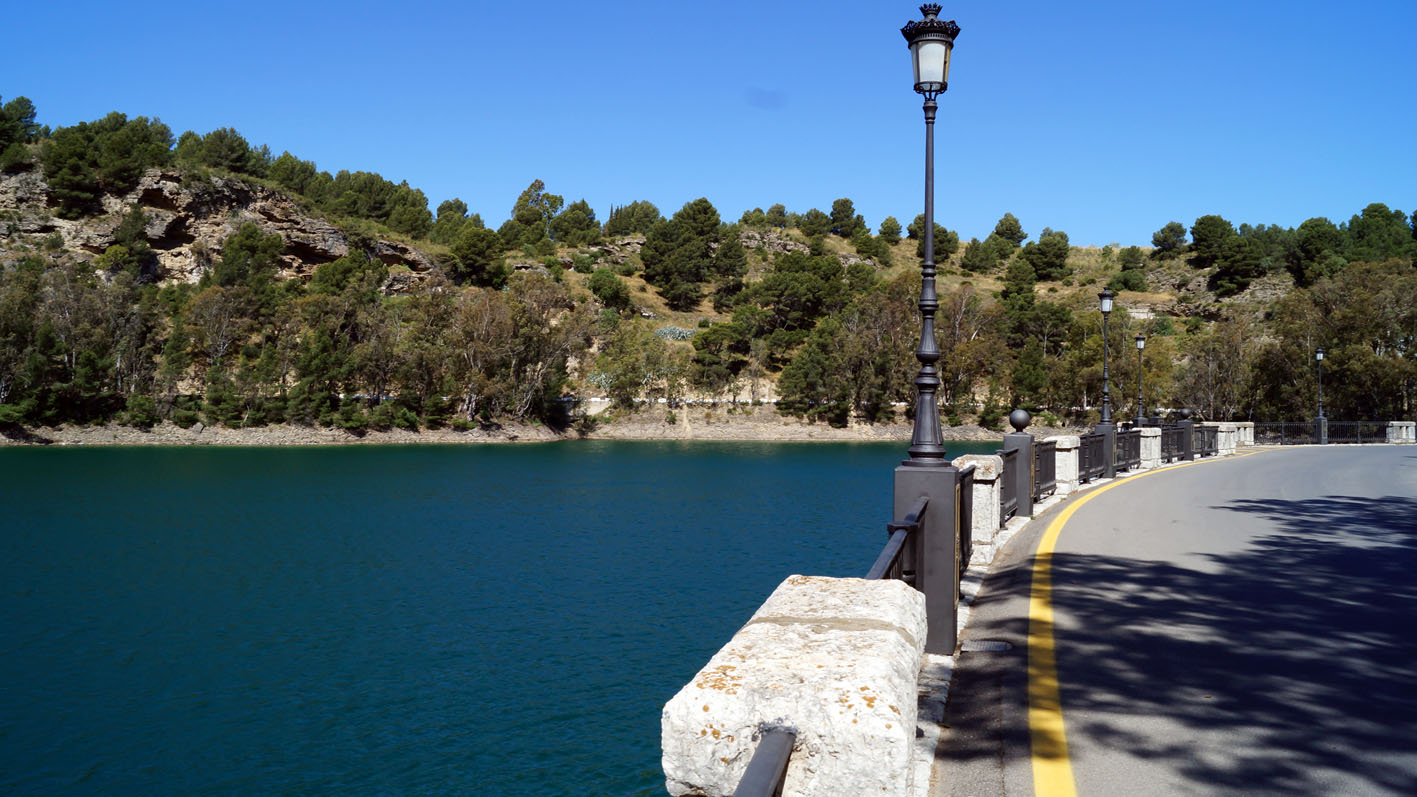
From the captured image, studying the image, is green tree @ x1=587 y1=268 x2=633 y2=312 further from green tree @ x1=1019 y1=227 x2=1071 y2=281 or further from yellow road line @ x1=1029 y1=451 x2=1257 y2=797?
yellow road line @ x1=1029 y1=451 x2=1257 y2=797

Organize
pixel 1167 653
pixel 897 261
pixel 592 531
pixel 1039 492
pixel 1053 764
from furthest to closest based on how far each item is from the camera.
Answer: pixel 897 261 → pixel 592 531 → pixel 1039 492 → pixel 1167 653 → pixel 1053 764

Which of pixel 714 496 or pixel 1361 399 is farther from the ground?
pixel 1361 399

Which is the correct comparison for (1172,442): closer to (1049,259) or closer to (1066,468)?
(1066,468)

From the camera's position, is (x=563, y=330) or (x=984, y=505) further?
(x=563, y=330)

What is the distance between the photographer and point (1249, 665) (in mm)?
6473

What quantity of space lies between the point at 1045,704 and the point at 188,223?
9613 centimetres

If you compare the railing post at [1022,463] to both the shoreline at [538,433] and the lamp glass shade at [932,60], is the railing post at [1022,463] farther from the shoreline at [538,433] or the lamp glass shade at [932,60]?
the shoreline at [538,433]

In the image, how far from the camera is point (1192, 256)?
411ft

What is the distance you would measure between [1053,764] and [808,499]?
27481 mm

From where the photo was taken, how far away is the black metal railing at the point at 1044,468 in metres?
15.7

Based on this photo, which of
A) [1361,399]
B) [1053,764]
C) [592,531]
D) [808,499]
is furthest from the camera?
[1361,399]

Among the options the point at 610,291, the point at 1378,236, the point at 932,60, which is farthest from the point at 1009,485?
the point at 1378,236

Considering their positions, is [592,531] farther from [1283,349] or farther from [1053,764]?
[1283,349]

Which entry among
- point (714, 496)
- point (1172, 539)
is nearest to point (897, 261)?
point (714, 496)
